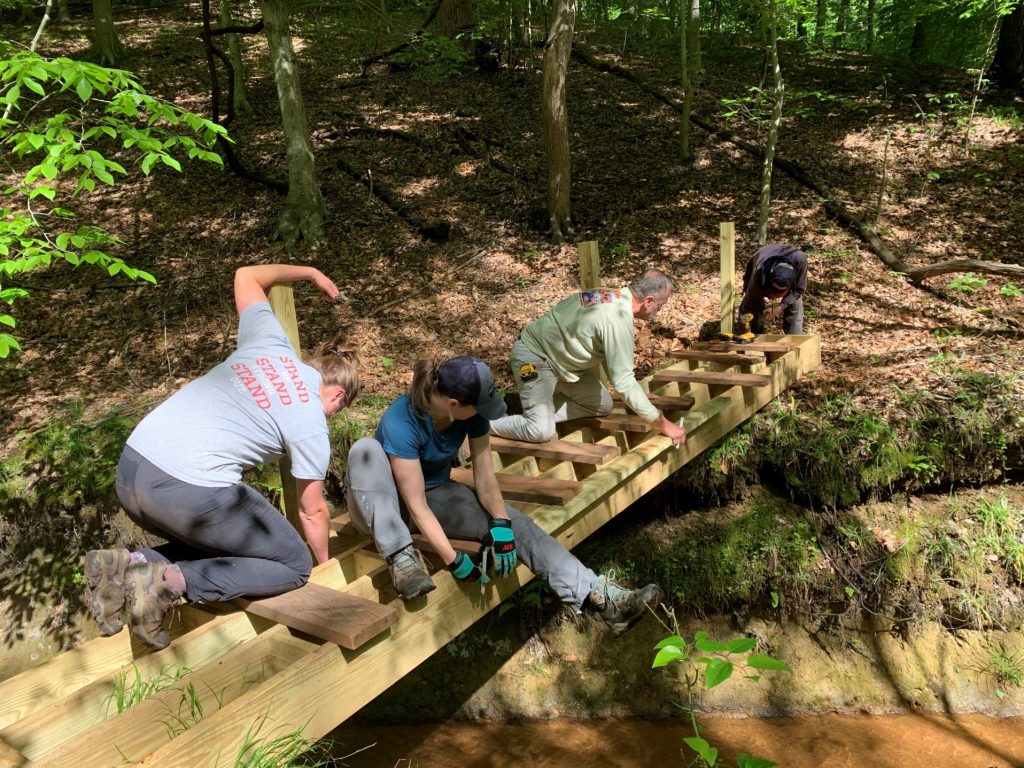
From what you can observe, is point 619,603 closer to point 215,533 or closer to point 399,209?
point 215,533

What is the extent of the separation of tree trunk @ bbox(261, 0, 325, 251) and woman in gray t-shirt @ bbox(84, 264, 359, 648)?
5904mm

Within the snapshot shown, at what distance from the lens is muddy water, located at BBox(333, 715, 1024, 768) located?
4398 millimetres

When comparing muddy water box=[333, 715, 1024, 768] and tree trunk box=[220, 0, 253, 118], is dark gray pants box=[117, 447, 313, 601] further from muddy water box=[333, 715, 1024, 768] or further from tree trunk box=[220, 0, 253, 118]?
tree trunk box=[220, 0, 253, 118]

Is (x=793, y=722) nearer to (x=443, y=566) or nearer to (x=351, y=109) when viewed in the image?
(x=443, y=566)

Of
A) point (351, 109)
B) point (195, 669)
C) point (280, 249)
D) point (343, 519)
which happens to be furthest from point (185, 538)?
point (351, 109)

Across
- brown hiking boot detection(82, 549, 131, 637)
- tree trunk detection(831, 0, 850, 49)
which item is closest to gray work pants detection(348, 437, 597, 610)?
brown hiking boot detection(82, 549, 131, 637)

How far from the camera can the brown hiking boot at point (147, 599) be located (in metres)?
2.63

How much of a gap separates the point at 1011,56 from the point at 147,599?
13542 mm

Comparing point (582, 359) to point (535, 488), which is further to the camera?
point (582, 359)

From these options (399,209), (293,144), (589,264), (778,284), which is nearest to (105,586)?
(589,264)

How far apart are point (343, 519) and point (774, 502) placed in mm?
3479

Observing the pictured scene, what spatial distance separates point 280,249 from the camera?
8477 mm

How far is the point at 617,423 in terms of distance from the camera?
501cm

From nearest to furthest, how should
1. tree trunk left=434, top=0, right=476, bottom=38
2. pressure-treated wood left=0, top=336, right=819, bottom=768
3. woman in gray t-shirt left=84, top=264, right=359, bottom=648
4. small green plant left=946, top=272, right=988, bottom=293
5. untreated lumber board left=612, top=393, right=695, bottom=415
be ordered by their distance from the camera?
pressure-treated wood left=0, top=336, right=819, bottom=768 → woman in gray t-shirt left=84, top=264, right=359, bottom=648 → untreated lumber board left=612, top=393, right=695, bottom=415 → small green plant left=946, top=272, right=988, bottom=293 → tree trunk left=434, top=0, right=476, bottom=38
